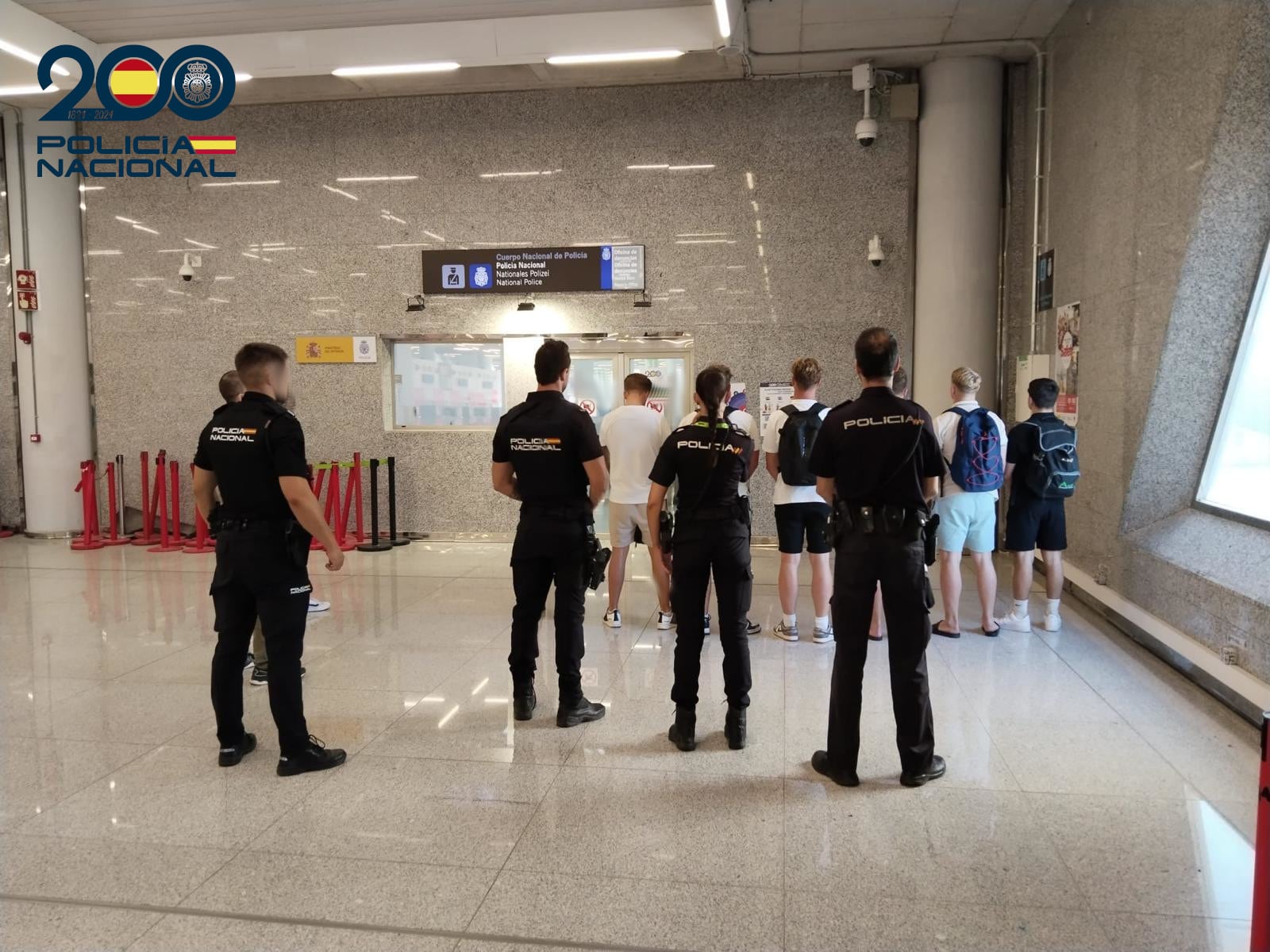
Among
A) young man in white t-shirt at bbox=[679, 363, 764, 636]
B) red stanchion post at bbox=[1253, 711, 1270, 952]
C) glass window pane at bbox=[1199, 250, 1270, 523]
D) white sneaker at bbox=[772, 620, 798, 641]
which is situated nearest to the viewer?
red stanchion post at bbox=[1253, 711, 1270, 952]

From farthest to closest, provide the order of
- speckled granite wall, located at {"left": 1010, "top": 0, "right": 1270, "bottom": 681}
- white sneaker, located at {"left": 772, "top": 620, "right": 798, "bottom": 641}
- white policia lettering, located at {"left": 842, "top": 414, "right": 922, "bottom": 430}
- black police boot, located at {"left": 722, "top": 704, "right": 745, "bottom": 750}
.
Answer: white sneaker, located at {"left": 772, "top": 620, "right": 798, "bottom": 641}, speckled granite wall, located at {"left": 1010, "top": 0, "right": 1270, "bottom": 681}, black police boot, located at {"left": 722, "top": 704, "right": 745, "bottom": 750}, white policia lettering, located at {"left": 842, "top": 414, "right": 922, "bottom": 430}

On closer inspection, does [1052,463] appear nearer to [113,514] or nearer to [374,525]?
[374,525]

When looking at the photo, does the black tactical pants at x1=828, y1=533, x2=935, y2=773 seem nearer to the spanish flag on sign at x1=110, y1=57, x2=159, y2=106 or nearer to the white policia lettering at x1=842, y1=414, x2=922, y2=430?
the white policia lettering at x1=842, y1=414, x2=922, y2=430

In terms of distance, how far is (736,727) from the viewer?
3707 mm

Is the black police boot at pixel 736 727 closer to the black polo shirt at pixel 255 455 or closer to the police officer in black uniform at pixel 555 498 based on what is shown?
the police officer in black uniform at pixel 555 498

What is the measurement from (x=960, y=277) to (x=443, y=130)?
5.51 m

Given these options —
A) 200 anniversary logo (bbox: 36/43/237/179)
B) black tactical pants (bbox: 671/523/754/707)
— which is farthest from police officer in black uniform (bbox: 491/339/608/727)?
200 anniversary logo (bbox: 36/43/237/179)

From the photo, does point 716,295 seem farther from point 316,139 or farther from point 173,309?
point 173,309

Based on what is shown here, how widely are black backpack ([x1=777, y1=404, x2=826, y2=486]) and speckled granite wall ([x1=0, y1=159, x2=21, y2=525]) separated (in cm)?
931

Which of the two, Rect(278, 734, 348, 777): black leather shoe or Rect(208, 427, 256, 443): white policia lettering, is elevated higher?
Rect(208, 427, 256, 443): white policia lettering

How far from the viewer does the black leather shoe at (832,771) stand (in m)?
3.35

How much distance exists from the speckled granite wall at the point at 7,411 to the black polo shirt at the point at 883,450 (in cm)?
1022

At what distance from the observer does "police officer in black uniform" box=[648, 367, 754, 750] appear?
3604mm

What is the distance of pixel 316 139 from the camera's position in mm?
9320
